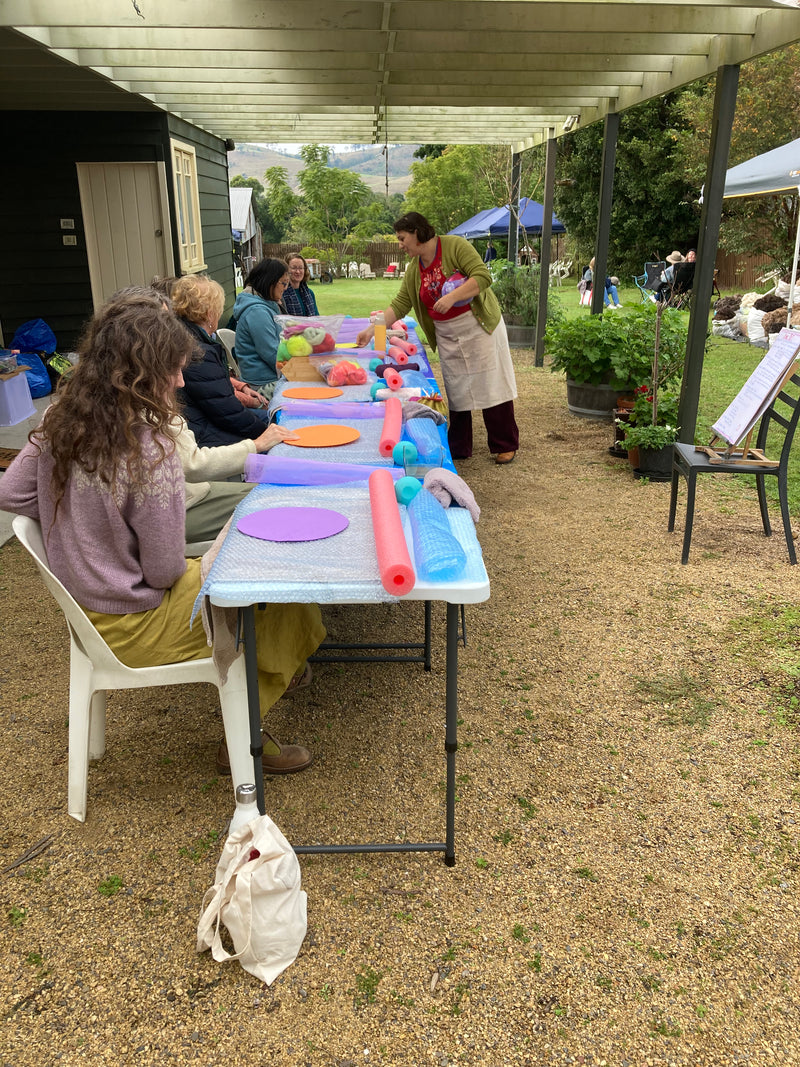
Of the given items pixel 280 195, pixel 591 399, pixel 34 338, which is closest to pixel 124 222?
pixel 34 338

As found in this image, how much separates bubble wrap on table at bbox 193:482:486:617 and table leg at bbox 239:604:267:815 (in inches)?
3.8

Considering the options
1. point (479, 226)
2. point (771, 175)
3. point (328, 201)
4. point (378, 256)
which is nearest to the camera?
point (771, 175)

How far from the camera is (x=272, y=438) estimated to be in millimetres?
2910

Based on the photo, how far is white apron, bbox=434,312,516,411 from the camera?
5375 millimetres

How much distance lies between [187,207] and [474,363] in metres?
5.80

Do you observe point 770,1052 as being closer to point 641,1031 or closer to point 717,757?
point 641,1031

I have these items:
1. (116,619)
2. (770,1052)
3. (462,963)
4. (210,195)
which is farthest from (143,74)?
(770,1052)

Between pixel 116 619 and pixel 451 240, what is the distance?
3.61 meters

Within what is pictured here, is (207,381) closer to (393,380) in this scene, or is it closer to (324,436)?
(324,436)

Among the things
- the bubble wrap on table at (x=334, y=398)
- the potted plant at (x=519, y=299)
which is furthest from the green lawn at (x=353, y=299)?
the bubble wrap on table at (x=334, y=398)

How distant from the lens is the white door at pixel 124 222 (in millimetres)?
8586

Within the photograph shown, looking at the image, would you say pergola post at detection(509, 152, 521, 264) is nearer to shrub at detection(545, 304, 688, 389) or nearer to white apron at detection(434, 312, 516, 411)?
shrub at detection(545, 304, 688, 389)

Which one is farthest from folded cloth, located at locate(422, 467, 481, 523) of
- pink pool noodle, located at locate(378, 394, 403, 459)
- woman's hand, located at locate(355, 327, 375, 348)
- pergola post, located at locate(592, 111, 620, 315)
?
pergola post, located at locate(592, 111, 620, 315)

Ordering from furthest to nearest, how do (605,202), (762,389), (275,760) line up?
(605,202)
(762,389)
(275,760)
